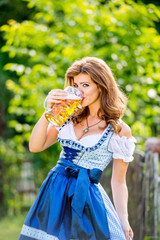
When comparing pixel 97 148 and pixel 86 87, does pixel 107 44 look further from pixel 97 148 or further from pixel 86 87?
pixel 97 148

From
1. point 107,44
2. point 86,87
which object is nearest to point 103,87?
point 86,87

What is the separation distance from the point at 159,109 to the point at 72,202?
2.35 meters

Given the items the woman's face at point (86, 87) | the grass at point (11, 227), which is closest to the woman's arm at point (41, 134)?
the woman's face at point (86, 87)

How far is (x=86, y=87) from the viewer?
6.75 feet

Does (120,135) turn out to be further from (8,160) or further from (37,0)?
(8,160)

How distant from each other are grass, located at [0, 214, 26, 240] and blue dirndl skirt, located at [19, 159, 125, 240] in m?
3.25

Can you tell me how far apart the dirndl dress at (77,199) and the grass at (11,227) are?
3.26 meters

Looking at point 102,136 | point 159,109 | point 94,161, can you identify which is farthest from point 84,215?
point 159,109

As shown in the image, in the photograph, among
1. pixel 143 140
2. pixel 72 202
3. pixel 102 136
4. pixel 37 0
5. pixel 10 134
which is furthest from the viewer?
pixel 10 134

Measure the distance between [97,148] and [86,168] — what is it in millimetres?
126

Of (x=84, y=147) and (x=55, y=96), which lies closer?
(x=55, y=96)

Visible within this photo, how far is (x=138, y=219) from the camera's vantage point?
11.8ft

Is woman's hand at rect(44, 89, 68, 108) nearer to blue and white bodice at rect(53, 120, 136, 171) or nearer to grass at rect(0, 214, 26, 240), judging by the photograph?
blue and white bodice at rect(53, 120, 136, 171)

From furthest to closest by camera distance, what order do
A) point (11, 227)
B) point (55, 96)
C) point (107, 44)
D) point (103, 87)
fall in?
point (11, 227) → point (107, 44) → point (103, 87) → point (55, 96)
